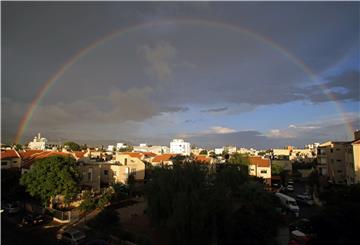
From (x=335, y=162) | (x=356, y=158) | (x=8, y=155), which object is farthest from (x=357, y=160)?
(x=8, y=155)

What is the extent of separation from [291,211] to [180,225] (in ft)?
58.8

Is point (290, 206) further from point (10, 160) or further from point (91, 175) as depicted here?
point (10, 160)

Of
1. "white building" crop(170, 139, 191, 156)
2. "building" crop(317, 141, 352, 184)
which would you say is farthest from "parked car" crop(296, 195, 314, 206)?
"white building" crop(170, 139, 191, 156)

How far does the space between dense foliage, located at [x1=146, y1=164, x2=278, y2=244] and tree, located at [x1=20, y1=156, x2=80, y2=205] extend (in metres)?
10.0

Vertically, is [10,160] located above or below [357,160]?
below

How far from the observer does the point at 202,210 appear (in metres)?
15.1

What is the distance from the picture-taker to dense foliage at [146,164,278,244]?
15219mm

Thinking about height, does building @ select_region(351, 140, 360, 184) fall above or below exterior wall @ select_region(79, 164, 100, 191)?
above

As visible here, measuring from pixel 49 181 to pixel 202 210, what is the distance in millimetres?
15460

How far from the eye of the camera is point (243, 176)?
27.5m

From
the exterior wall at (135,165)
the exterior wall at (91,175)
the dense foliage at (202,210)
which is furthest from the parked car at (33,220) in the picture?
the exterior wall at (135,165)

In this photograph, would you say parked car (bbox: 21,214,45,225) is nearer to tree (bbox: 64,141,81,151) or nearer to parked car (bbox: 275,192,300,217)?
parked car (bbox: 275,192,300,217)

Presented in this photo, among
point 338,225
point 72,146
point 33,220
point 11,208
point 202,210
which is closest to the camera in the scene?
point 338,225

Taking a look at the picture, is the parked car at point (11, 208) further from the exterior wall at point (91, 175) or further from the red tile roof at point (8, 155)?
the red tile roof at point (8, 155)
